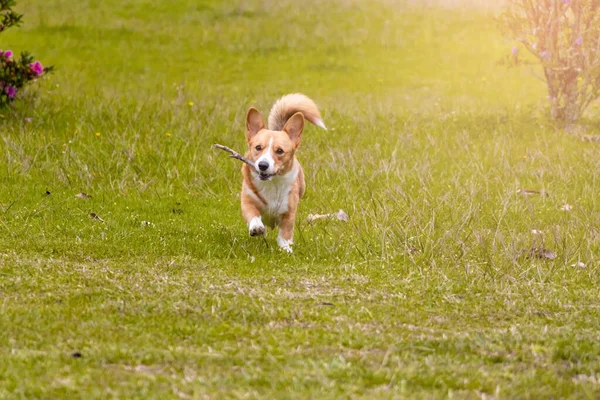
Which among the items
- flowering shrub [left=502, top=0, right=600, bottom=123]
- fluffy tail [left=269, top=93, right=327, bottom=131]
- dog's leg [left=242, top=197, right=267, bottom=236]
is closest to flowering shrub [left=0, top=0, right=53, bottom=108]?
fluffy tail [left=269, top=93, right=327, bottom=131]

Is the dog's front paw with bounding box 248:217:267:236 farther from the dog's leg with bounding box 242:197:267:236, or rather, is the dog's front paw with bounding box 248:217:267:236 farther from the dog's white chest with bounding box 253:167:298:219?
the dog's white chest with bounding box 253:167:298:219

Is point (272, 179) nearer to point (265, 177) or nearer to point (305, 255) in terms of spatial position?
point (265, 177)

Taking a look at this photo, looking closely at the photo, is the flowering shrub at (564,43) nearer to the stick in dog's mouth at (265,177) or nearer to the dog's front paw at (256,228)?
the stick in dog's mouth at (265,177)

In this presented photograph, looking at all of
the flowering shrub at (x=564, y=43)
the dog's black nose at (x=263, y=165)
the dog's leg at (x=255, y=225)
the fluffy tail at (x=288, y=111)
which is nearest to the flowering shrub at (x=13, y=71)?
the fluffy tail at (x=288, y=111)

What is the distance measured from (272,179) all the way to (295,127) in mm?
481

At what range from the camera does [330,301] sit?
5.21m

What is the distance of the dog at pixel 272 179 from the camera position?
6535 mm

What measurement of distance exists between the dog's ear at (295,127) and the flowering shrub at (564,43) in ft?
18.4

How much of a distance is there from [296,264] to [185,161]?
11.7ft

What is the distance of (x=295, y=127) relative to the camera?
22.8 ft

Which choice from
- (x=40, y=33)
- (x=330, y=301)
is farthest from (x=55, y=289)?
(x=40, y=33)

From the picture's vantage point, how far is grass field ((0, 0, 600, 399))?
398cm

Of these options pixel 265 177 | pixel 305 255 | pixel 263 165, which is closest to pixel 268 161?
pixel 263 165

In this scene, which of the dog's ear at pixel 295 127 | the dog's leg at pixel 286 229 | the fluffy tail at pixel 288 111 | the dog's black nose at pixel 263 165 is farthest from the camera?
the fluffy tail at pixel 288 111
